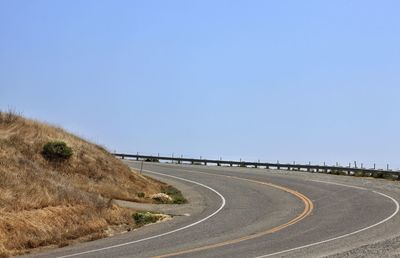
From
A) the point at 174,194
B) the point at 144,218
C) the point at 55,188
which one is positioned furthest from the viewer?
the point at 174,194

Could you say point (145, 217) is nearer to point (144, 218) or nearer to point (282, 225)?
point (144, 218)

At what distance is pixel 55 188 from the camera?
24.1 m

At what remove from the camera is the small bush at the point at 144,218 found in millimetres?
24000

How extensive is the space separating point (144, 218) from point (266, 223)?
5094 mm

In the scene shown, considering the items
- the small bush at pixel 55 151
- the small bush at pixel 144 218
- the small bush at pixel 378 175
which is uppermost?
the small bush at pixel 55 151

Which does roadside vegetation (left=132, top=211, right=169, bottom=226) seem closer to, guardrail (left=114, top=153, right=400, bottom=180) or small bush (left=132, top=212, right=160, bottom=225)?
small bush (left=132, top=212, right=160, bottom=225)

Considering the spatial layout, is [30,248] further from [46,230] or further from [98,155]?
[98,155]

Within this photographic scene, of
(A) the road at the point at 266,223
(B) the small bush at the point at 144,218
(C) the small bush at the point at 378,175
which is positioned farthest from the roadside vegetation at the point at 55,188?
(C) the small bush at the point at 378,175

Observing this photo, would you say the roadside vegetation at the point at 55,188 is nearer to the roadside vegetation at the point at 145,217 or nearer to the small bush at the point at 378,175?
the roadside vegetation at the point at 145,217

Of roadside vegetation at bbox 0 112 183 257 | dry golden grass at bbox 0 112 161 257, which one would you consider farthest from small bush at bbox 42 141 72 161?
dry golden grass at bbox 0 112 161 257

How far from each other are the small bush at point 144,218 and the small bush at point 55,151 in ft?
32.9

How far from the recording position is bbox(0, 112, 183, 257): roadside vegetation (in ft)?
64.1

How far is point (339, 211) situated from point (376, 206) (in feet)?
8.00

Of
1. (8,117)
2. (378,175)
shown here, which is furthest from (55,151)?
(378,175)
